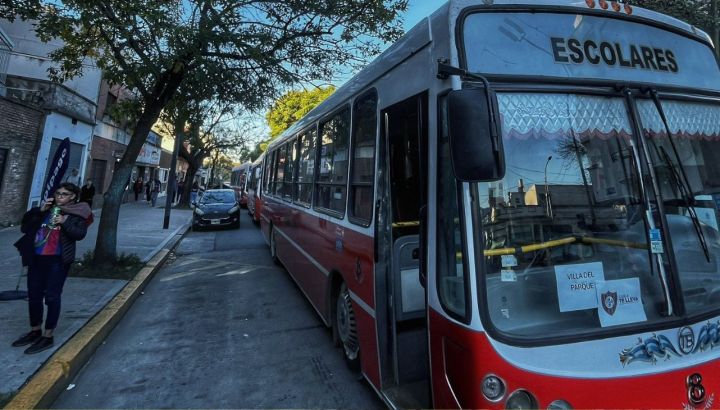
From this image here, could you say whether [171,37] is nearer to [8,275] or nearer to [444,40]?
[8,275]

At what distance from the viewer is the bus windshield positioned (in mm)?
2129

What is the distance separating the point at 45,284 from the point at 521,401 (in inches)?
177

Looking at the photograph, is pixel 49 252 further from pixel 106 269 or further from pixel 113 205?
pixel 113 205

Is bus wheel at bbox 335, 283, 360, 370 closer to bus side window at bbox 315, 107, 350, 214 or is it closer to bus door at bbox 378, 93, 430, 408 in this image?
bus door at bbox 378, 93, 430, 408

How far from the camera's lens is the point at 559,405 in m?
1.96

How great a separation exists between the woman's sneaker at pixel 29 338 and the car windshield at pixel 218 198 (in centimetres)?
1227

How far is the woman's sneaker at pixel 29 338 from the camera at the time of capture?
4.04 meters

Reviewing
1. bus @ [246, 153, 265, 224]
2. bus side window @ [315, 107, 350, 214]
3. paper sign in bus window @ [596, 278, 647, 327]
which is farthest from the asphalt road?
bus @ [246, 153, 265, 224]

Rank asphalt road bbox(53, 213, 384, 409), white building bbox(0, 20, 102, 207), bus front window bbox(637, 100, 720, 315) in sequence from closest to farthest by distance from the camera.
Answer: bus front window bbox(637, 100, 720, 315)
asphalt road bbox(53, 213, 384, 409)
white building bbox(0, 20, 102, 207)

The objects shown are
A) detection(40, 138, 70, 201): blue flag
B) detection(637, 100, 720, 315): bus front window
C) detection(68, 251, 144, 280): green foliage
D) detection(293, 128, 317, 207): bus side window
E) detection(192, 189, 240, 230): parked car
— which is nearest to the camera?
detection(637, 100, 720, 315): bus front window

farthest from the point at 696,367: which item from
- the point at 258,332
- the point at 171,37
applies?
the point at 171,37

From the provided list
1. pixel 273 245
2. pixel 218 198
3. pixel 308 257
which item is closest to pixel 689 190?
pixel 308 257

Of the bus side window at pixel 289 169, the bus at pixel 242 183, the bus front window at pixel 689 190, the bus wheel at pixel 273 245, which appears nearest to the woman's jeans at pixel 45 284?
the bus side window at pixel 289 169

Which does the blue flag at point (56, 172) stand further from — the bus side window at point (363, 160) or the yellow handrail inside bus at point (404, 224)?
the yellow handrail inside bus at point (404, 224)
